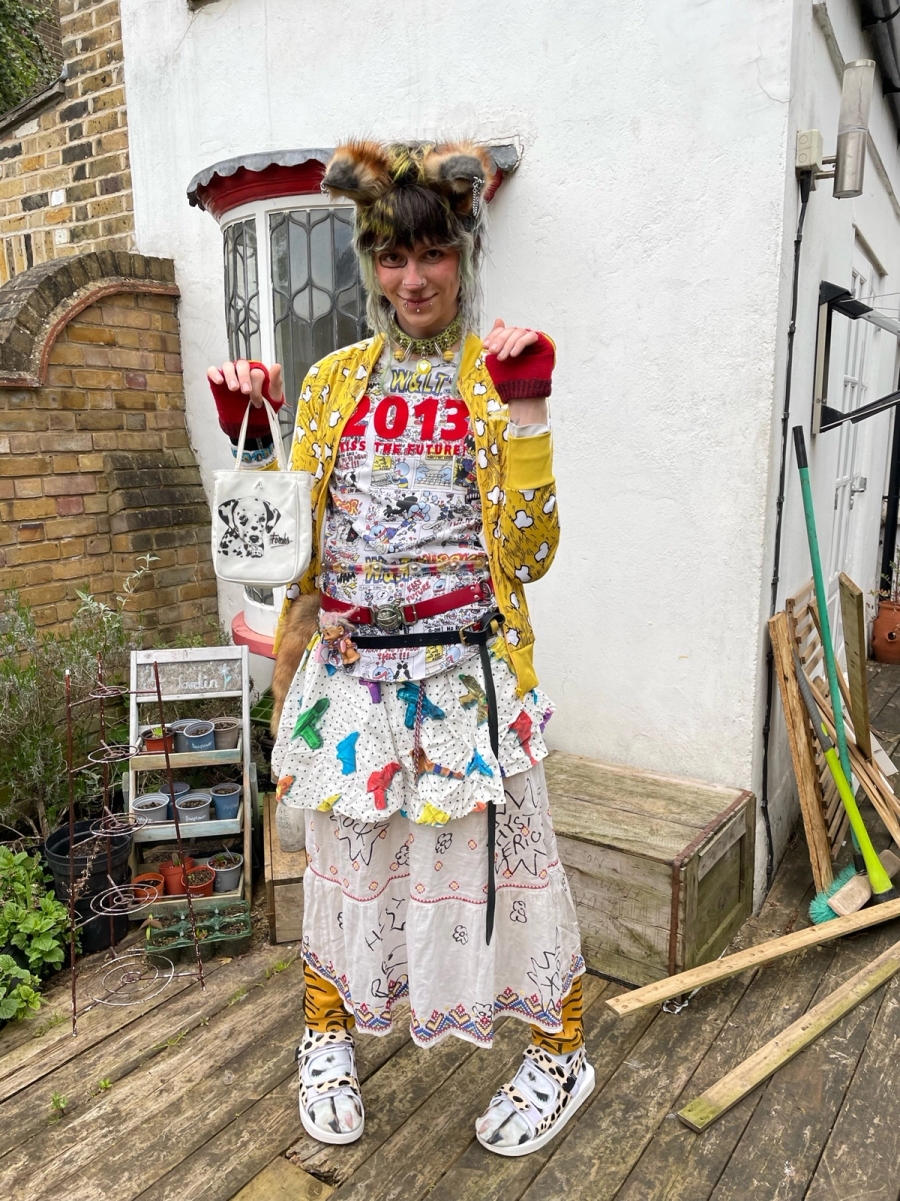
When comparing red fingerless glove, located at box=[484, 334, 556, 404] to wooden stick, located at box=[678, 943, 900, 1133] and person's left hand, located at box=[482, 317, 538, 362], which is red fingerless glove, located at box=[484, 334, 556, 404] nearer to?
person's left hand, located at box=[482, 317, 538, 362]

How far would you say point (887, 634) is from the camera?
584cm

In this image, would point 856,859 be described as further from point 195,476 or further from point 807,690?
point 195,476

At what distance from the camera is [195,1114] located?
2.11 m

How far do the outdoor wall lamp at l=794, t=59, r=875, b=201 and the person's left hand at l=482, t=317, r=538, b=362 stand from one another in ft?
5.13

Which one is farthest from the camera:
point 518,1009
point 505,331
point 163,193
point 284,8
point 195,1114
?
point 163,193

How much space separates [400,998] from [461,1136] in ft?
1.32

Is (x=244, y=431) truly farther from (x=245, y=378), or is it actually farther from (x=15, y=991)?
(x=15, y=991)

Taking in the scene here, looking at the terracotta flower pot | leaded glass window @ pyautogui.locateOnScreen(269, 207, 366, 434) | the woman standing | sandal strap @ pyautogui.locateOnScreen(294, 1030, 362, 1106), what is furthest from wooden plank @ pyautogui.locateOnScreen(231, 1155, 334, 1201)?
the terracotta flower pot

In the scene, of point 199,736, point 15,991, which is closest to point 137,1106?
point 15,991

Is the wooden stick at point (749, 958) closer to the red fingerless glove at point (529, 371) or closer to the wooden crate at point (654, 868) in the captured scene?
the wooden crate at point (654, 868)

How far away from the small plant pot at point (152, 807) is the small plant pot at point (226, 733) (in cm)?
30

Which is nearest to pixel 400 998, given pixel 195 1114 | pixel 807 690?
pixel 195 1114

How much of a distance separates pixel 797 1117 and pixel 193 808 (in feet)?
6.83

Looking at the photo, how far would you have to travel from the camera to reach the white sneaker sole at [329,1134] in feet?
6.51
